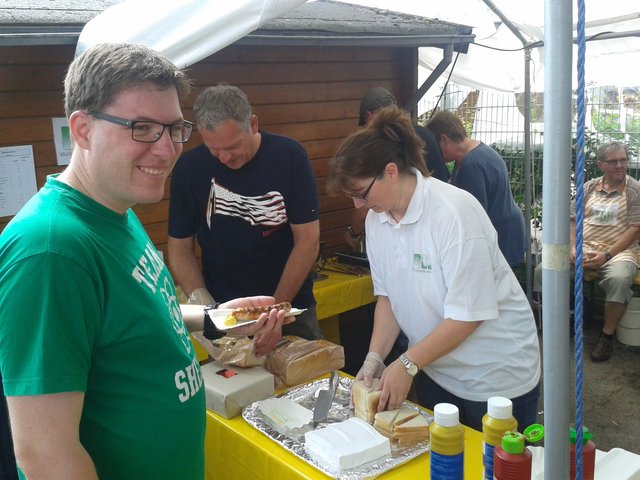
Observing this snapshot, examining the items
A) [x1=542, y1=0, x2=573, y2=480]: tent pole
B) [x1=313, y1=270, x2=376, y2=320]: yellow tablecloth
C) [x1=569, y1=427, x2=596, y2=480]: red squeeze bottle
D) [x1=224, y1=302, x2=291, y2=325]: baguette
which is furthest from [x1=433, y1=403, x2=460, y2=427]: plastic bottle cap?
[x1=313, y1=270, x2=376, y2=320]: yellow tablecloth

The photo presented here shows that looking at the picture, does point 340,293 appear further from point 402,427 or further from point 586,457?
point 586,457

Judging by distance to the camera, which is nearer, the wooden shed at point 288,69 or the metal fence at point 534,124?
the wooden shed at point 288,69

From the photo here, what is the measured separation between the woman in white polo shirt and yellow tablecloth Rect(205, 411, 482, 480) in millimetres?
235

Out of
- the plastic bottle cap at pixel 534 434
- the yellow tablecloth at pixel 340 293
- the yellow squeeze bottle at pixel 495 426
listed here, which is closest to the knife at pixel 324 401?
the yellow squeeze bottle at pixel 495 426

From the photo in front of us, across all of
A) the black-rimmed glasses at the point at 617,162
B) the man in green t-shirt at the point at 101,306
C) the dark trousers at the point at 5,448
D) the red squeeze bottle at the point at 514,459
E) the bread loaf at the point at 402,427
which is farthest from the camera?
the black-rimmed glasses at the point at 617,162

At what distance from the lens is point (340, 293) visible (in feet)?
13.7

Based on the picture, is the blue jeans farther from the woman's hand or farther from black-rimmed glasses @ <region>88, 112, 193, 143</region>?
black-rimmed glasses @ <region>88, 112, 193, 143</region>

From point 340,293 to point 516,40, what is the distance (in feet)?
10.5

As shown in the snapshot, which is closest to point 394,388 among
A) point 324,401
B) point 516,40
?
point 324,401

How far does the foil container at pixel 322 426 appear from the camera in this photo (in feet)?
5.51

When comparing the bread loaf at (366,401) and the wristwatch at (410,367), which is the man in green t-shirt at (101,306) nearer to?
the bread loaf at (366,401)

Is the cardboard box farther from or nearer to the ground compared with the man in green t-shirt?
nearer to the ground

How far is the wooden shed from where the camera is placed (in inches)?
129

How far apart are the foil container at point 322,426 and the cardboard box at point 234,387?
43 millimetres
